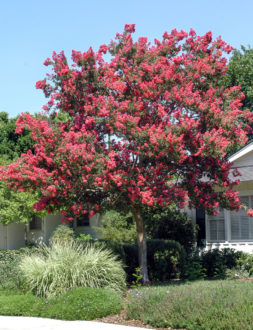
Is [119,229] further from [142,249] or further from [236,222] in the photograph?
[142,249]

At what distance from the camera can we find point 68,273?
10.1 m

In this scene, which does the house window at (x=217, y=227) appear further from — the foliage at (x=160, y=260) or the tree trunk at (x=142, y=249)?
the tree trunk at (x=142, y=249)

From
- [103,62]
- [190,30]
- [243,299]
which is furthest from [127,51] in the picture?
[243,299]

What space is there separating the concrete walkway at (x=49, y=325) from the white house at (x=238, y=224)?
7.77m

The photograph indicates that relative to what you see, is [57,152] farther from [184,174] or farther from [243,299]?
[243,299]

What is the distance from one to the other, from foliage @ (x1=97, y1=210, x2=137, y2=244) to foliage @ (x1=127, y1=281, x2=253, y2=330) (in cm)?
1002

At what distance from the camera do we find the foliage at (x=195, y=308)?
749 centimetres

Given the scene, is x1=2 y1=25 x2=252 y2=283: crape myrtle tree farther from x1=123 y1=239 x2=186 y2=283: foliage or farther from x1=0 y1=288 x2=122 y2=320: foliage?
x1=0 y1=288 x2=122 y2=320: foliage

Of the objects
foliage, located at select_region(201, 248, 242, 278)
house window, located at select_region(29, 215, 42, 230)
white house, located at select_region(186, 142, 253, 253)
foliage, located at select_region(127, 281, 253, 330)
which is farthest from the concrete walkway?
house window, located at select_region(29, 215, 42, 230)

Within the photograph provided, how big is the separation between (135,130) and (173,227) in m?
8.23

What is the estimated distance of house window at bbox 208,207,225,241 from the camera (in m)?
16.4

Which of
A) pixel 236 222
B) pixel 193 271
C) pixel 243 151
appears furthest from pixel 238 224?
pixel 193 271

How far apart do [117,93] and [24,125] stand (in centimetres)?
242

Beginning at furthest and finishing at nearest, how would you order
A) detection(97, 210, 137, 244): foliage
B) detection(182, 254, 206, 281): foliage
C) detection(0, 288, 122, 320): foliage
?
detection(97, 210, 137, 244): foliage
detection(182, 254, 206, 281): foliage
detection(0, 288, 122, 320): foliage
